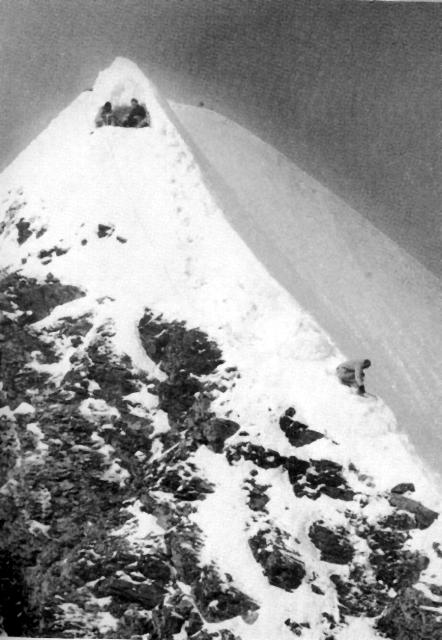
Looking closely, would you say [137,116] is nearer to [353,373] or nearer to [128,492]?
[353,373]

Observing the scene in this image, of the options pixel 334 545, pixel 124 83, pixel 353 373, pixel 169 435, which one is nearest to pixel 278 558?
pixel 334 545

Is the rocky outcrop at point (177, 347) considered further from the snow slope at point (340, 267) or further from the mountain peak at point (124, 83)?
the mountain peak at point (124, 83)

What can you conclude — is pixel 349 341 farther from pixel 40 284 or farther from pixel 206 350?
pixel 40 284

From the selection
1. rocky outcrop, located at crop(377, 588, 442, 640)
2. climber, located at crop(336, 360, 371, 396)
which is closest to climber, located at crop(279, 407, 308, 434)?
climber, located at crop(336, 360, 371, 396)

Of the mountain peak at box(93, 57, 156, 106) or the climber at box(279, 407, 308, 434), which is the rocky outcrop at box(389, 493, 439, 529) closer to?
the climber at box(279, 407, 308, 434)

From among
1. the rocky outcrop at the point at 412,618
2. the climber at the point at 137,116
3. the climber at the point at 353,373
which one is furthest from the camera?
the climber at the point at 137,116

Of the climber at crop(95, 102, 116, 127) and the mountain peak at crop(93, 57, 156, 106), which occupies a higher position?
the mountain peak at crop(93, 57, 156, 106)

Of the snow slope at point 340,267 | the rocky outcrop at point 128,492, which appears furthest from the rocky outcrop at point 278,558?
the snow slope at point 340,267
